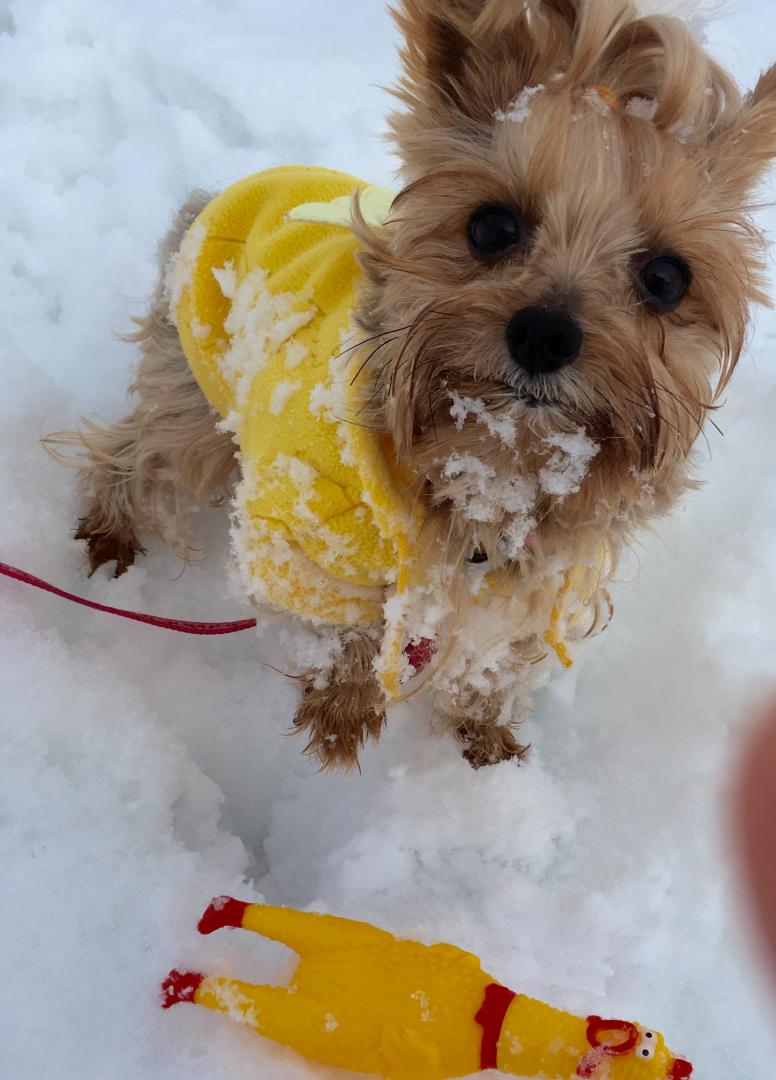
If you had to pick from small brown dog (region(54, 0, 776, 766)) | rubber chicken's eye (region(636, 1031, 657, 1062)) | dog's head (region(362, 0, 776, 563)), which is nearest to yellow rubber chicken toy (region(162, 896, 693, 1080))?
rubber chicken's eye (region(636, 1031, 657, 1062))

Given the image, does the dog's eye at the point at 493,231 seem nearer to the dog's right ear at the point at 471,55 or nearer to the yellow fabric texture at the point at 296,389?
the dog's right ear at the point at 471,55

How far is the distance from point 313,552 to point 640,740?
1.21 metres

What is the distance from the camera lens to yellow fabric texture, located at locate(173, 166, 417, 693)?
1.69m

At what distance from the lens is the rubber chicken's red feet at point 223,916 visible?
6.10 ft

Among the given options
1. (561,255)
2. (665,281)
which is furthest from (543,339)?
(665,281)

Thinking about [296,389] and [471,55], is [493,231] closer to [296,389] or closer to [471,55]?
[471,55]

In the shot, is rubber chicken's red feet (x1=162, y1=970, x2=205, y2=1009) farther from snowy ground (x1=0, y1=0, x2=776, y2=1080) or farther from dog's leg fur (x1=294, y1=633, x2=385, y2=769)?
dog's leg fur (x1=294, y1=633, x2=385, y2=769)

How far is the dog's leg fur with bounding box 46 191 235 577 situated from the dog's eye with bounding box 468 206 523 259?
102 cm

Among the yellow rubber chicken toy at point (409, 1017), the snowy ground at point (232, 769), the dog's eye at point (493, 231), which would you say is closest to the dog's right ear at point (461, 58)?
the dog's eye at point (493, 231)

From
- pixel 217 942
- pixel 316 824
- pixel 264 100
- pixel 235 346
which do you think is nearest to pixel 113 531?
pixel 235 346

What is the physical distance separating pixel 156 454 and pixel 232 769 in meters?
0.88

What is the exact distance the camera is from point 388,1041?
1614 mm

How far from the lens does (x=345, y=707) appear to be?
84.7 inches

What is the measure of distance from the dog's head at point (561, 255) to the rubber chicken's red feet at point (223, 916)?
96 centimetres
